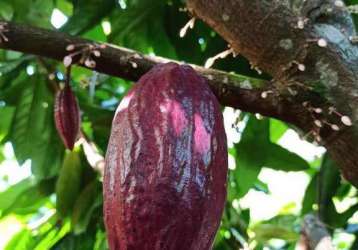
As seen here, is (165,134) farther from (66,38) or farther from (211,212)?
(66,38)

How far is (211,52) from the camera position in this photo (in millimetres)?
1750

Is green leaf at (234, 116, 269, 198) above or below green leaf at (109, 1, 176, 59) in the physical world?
below

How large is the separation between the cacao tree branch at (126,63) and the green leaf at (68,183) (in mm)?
686

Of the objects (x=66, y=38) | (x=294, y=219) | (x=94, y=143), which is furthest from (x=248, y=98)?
(x=294, y=219)

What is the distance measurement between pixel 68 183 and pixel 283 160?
21.3 inches

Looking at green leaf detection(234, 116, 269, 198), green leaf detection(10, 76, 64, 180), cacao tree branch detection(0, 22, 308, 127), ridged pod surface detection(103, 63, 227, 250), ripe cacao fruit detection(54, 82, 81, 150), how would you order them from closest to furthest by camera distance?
ridged pod surface detection(103, 63, 227, 250) → cacao tree branch detection(0, 22, 308, 127) → ripe cacao fruit detection(54, 82, 81, 150) → green leaf detection(234, 116, 269, 198) → green leaf detection(10, 76, 64, 180)

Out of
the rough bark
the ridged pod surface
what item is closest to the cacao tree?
the rough bark

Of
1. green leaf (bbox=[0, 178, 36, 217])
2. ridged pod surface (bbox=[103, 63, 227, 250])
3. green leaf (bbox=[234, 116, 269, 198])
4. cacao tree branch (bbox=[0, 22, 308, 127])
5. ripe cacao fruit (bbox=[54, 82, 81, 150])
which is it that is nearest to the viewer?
ridged pod surface (bbox=[103, 63, 227, 250])

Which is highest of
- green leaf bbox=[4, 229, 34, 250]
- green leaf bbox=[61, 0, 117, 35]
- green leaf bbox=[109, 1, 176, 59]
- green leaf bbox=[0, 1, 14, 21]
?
green leaf bbox=[0, 1, 14, 21]

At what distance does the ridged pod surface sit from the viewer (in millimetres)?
757

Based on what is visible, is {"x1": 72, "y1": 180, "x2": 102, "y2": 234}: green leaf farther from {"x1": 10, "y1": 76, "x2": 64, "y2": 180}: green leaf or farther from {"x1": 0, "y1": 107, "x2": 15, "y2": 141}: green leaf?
{"x1": 0, "y1": 107, "x2": 15, "y2": 141}: green leaf

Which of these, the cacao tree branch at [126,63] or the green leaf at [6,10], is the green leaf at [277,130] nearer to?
the green leaf at [6,10]

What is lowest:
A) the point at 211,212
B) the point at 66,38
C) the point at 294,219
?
the point at 294,219

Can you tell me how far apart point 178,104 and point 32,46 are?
11.6 inches
